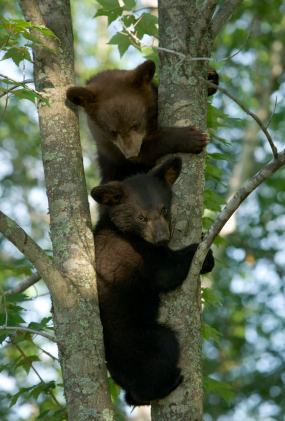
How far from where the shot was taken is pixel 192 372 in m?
3.20

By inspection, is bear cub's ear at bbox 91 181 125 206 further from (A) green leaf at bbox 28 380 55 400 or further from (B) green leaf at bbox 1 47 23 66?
(A) green leaf at bbox 28 380 55 400

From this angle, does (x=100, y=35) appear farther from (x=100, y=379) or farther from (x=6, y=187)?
(x=100, y=379)

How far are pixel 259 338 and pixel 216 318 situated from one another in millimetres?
1847

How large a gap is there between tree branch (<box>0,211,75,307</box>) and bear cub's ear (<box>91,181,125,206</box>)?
1.23 m

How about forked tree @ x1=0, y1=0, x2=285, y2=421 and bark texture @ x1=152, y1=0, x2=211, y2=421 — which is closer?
forked tree @ x1=0, y1=0, x2=285, y2=421

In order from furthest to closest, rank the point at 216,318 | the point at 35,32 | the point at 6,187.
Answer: the point at 6,187
the point at 216,318
the point at 35,32

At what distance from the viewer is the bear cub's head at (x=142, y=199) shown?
4.05 meters

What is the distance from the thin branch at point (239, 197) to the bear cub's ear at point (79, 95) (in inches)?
78.6

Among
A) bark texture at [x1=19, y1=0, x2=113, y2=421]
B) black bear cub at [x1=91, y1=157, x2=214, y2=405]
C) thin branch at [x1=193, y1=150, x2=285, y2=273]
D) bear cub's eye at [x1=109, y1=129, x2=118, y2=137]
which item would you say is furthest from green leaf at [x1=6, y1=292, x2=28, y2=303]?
bear cub's eye at [x1=109, y1=129, x2=118, y2=137]

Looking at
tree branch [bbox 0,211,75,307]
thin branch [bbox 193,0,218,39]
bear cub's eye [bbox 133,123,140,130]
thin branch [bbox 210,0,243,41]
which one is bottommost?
tree branch [bbox 0,211,75,307]

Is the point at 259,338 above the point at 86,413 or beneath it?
above

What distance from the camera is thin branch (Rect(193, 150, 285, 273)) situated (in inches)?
107

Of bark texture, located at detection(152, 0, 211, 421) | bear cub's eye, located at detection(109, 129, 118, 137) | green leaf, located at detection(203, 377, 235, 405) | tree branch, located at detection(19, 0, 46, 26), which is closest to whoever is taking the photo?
bark texture, located at detection(152, 0, 211, 421)

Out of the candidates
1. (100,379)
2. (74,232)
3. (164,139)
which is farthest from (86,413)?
(164,139)
